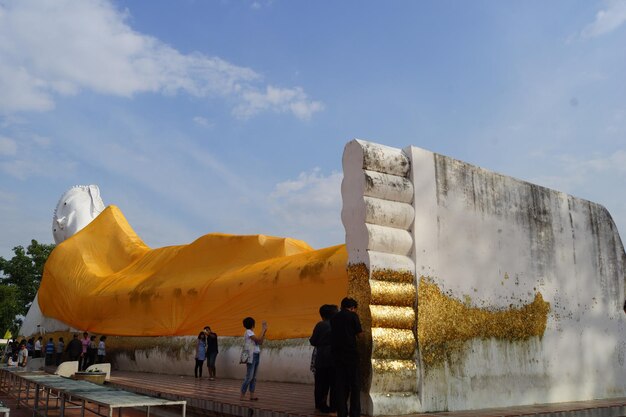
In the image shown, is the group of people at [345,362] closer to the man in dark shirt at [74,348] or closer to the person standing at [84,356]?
the man in dark shirt at [74,348]

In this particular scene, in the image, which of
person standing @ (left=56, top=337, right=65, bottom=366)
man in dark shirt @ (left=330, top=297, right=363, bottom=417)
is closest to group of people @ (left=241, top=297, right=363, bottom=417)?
man in dark shirt @ (left=330, top=297, right=363, bottom=417)

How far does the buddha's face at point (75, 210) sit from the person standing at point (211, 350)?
11045 mm

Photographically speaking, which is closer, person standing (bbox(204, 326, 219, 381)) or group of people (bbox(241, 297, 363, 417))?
group of people (bbox(241, 297, 363, 417))

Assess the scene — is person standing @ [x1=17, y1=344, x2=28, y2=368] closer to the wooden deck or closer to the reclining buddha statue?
the reclining buddha statue

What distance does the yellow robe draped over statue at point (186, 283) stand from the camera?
11.0 m

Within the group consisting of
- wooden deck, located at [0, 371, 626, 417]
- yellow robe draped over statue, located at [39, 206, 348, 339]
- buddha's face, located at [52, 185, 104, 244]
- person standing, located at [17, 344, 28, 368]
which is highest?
buddha's face, located at [52, 185, 104, 244]

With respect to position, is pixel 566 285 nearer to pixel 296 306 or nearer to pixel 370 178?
pixel 370 178

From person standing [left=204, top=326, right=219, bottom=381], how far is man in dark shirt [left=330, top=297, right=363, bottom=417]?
6.48m

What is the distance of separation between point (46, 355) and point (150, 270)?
12.5 ft

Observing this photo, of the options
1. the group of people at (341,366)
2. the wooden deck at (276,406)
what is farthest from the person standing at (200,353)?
the group of people at (341,366)

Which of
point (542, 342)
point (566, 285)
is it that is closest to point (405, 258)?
point (542, 342)

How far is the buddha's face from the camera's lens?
68.8 feet

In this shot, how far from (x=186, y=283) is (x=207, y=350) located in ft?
8.08

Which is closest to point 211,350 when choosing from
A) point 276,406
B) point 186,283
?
point 186,283
